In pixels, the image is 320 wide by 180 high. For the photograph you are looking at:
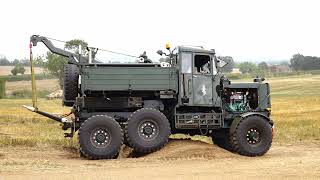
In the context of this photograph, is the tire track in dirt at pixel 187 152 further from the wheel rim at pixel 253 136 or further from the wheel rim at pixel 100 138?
the wheel rim at pixel 100 138

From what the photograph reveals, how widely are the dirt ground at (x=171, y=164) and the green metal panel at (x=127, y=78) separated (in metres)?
1.74

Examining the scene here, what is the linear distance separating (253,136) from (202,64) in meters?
2.42

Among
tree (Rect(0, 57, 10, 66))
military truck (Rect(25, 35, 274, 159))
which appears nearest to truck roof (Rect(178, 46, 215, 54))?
military truck (Rect(25, 35, 274, 159))

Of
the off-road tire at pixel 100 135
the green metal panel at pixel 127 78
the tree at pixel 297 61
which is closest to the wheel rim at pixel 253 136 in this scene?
the green metal panel at pixel 127 78

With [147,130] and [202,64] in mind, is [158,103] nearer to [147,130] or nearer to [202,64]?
[147,130]

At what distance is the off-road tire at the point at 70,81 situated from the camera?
14.9 metres

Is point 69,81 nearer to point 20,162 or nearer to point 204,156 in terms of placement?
point 20,162

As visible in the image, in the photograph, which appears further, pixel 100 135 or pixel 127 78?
pixel 127 78

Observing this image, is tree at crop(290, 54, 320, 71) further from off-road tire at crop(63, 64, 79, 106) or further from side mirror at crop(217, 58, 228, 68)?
off-road tire at crop(63, 64, 79, 106)

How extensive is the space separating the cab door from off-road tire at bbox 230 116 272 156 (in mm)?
1056

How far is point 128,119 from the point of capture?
1469 cm

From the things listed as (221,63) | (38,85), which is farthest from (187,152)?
(38,85)

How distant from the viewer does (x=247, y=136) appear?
15.2 metres

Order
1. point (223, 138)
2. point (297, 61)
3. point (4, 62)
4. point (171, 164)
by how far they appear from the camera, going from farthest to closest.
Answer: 1. point (4, 62)
2. point (297, 61)
3. point (223, 138)
4. point (171, 164)
